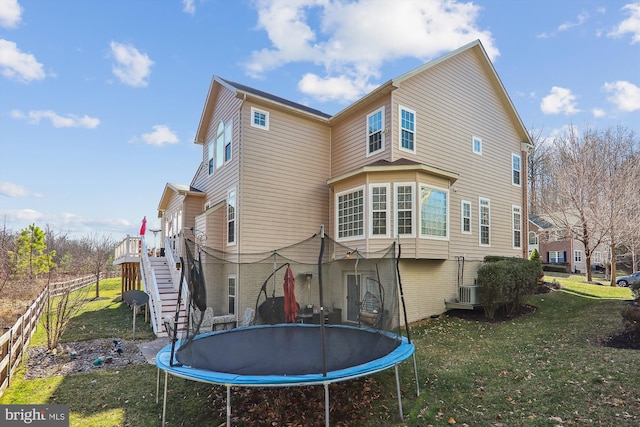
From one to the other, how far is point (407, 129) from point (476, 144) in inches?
161

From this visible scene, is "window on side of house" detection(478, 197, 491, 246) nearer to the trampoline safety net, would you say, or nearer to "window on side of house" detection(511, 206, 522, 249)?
"window on side of house" detection(511, 206, 522, 249)

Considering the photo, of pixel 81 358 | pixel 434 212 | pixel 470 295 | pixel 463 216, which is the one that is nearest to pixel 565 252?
pixel 463 216

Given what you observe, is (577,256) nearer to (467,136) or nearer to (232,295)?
(467,136)

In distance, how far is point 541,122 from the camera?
3253cm

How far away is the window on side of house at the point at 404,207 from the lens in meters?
10.5

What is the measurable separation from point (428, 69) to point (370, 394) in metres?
10.8

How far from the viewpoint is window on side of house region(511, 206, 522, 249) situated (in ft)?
49.8

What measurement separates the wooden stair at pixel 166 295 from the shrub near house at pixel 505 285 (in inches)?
345

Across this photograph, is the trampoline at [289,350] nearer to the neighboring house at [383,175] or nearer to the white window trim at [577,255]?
the neighboring house at [383,175]

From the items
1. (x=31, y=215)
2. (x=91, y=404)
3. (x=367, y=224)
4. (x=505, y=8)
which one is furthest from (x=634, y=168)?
(x=31, y=215)

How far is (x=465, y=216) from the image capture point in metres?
12.9

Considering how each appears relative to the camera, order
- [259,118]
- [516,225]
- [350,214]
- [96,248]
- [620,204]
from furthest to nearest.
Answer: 1. [96,248]
2. [620,204]
3. [516,225]
4. [259,118]
5. [350,214]

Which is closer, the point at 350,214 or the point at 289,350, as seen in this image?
the point at 289,350

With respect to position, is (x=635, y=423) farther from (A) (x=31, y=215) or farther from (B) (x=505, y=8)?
(A) (x=31, y=215)
